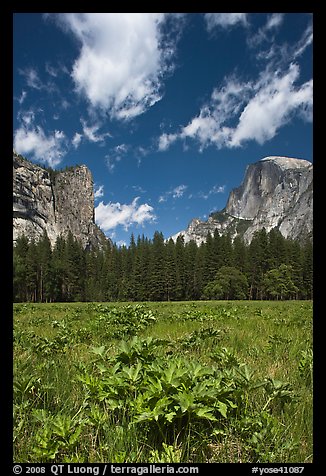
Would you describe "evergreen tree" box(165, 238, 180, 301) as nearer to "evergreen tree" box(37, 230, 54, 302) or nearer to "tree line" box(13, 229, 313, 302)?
"tree line" box(13, 229, 313, 302)

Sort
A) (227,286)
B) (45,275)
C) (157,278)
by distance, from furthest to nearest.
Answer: (157,278), (45,275), (227,286)

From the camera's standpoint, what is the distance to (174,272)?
315 ft

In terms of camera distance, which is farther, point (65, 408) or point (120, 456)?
point (65, 408)

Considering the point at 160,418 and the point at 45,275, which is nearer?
the point at 160,418

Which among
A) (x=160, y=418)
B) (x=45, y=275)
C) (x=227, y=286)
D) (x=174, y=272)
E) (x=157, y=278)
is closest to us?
(x=160, y=418)

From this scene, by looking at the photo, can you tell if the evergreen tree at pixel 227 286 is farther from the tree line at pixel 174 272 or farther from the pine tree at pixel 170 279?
the pine tree at pixel 170 279

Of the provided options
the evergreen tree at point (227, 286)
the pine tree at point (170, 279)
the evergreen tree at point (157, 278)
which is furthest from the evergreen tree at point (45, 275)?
the evergreen tree at point (227, 286)

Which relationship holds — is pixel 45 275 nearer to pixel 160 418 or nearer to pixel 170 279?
pixel 170 279

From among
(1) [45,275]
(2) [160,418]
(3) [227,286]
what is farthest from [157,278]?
(2) [160,418]
